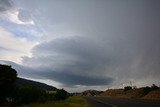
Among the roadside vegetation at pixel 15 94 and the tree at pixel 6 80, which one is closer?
the tree at pixel 6 80

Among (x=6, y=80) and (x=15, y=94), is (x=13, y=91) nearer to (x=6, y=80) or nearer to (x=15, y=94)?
(x=15, y=94)

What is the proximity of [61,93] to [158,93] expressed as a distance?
3443cm

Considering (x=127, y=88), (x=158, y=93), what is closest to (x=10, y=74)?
(x=158, y=93)

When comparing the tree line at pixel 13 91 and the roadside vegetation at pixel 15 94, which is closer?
the roadside vegetation at pixel 15 94

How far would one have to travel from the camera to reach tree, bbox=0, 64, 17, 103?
49.2 metres

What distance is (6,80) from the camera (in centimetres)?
4944

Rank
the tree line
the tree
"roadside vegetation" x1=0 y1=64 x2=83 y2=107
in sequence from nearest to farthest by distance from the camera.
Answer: the tree → "roadside vegetation" x1=0 y1=64 x2=83 y2=107 → the tree line

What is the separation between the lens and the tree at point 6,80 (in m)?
Result: 49.2

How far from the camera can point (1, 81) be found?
4831cm

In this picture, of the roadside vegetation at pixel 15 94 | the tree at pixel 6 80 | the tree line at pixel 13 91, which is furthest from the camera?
the tree line at pixel 13 91

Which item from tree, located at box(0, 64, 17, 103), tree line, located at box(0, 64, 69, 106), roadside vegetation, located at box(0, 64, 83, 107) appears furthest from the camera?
tree line, located at box(0, 64, 69, 106)

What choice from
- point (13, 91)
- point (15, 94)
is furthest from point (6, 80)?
point (15, 94)

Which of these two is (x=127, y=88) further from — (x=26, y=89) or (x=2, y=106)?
(x=2, y=106)

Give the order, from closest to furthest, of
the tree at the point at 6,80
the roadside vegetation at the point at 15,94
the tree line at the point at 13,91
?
the tree at the point at 6,80, the roadside vegetation at the point at 15,94, the tree line at the point at 13,91
